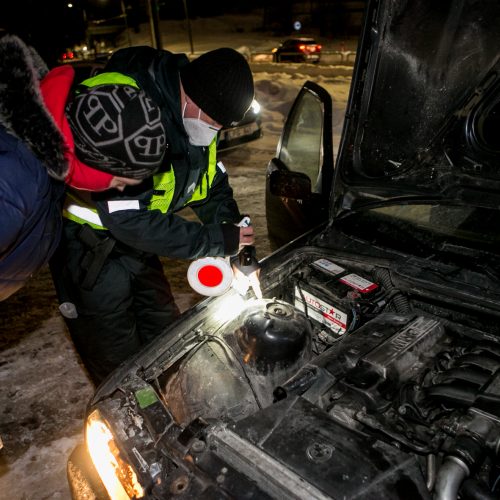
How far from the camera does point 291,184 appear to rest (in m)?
2.53

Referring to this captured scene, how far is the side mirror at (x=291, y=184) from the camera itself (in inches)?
98.7

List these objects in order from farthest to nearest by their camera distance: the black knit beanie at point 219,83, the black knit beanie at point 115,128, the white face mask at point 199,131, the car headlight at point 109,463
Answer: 1. the white face mask at point 199,131
2. the black knit beanie at point 219,83
3. the black knit beanie at point 115,128
4. the car headlight at point 109,463

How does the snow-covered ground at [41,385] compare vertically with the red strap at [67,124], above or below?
below

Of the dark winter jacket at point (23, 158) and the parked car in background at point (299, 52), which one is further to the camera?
the parked car in background at point (299, 52)

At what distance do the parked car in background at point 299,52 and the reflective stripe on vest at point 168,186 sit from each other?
16.5 metres

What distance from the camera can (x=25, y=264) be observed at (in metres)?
1.72

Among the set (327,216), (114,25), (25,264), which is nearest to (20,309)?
(25,264)

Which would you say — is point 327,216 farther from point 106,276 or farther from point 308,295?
point 106,276

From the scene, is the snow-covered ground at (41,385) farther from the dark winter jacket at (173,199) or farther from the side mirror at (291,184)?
the side mirror at (291,184)

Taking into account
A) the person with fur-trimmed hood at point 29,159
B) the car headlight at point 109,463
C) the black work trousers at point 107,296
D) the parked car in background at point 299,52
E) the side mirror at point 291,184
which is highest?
the person with fur-trimmed hood at point 29,159

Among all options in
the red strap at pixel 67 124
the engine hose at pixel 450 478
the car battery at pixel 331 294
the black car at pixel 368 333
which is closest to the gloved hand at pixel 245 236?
the black car at pixel 368 333

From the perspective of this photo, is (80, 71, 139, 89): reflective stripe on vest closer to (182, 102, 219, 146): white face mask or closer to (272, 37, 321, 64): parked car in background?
(182, 102, 219, 146): white face mask

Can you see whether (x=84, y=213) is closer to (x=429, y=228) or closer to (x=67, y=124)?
(x=67, y=124)

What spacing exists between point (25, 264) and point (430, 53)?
2178mm
